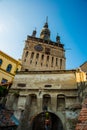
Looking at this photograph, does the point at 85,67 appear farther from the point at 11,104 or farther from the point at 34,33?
the point at 34,33

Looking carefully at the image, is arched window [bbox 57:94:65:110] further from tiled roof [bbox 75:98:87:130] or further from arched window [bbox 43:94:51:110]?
tiled roof [bbox 75:98:87:130]

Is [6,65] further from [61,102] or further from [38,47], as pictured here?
[61,102]

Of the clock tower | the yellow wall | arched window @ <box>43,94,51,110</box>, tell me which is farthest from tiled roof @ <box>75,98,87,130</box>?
the clock tower

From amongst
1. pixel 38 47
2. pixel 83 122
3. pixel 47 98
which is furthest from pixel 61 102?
pixel 38 47

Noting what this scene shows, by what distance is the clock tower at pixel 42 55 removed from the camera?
118 ft

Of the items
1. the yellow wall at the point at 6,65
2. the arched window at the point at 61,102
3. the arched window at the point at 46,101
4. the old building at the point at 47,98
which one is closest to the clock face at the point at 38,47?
the yellow wall at the point at 6,65

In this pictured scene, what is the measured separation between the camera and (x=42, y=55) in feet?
128

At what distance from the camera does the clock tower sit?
35.9 metres

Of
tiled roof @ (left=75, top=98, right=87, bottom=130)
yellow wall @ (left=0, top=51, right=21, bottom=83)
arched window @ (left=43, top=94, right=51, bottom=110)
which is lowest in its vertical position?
tiled roof @ (left=75, top=98, right=87, bottom=130)

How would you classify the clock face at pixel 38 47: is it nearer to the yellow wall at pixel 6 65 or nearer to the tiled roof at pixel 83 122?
the yellow wall at pixel 6 65

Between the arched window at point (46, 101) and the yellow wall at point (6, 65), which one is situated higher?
the yellow wall at point (6, 65)

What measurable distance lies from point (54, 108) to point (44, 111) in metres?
1.23

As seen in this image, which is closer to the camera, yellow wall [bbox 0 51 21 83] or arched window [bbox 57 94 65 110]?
arched window [bbox 57 94 65 110]

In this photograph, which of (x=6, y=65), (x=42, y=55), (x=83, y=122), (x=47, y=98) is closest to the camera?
(x=83, y=122)
